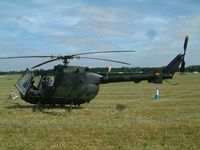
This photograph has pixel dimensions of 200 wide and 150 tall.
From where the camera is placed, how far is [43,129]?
45.0 feet

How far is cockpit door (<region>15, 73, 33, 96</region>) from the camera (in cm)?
Result: 2133

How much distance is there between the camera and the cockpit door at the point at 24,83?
21334 millimetres

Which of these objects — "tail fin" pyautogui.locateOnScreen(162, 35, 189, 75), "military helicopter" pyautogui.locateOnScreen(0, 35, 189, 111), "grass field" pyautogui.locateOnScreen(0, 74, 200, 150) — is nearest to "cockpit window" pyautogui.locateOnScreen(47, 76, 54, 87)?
"military helicopter" pyautogui.locateOnScreen(0, 35, 189, 111)

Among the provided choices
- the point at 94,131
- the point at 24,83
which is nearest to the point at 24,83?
the point at 24,83

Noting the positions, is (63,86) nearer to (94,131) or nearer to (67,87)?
(67,87)

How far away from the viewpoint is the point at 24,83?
2159cm

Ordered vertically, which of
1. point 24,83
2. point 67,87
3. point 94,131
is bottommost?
point 94,131

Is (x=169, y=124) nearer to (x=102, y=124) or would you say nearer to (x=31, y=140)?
(x=102, y=124)

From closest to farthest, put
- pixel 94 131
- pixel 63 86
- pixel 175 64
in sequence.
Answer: pixel 94 131 < pixel 63 86 < pixel 175 64

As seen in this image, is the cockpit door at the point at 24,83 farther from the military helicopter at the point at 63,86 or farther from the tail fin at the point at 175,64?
the tail fin at the point at 175,64

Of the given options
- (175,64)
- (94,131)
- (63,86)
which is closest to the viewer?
(94,131)

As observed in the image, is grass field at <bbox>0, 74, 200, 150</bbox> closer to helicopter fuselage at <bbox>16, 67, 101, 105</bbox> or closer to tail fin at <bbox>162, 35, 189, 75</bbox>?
helicopter fuselage at <bbox>16, 67, 101, 105</bbox>

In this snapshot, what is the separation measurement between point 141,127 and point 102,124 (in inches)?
67.0

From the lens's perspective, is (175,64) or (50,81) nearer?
(50,81)
